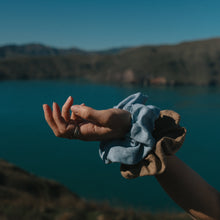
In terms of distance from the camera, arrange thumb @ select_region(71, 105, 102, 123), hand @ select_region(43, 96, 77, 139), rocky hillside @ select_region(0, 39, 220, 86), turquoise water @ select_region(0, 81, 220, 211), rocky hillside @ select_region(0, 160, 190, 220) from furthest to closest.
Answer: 1. rocky hillside @ select_region(0, 39, 220, 86)
2. turquoise water @ select_region(0, 81, 220, 211)
3. rocky hillside @ select_region(0, 160, 190, 220)
4. hand @ select_region(43, 96, 77, 139)
5. thumb @ select_region(71, 105, 102, 123)

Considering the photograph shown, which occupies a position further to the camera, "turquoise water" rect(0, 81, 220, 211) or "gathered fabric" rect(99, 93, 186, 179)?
"turquoise water" rect(0, 81, 220, 211)

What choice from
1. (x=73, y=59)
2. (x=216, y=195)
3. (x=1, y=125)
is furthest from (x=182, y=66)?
(x=216, y=195)

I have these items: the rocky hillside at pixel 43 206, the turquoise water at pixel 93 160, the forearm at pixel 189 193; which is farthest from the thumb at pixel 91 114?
the turquoise water at pixel 93 160

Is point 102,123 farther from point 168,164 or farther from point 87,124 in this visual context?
point 168,164

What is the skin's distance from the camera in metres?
1.01

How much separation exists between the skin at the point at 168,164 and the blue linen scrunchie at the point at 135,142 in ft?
0.12

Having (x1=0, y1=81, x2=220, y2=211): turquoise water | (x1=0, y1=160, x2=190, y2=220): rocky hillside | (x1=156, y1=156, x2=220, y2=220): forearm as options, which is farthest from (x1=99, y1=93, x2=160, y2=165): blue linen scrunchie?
(x1=0, y1=81, x2=220, y2=211): turquoise water

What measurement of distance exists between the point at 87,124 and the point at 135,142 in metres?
0.23

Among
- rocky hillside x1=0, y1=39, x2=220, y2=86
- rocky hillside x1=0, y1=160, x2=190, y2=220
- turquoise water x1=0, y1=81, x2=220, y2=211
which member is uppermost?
rocky hillside x1=0, y1=39, x2=220, y2=86

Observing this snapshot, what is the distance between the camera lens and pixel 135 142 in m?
1.05

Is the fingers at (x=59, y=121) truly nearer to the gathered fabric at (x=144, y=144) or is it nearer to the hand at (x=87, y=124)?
the hand at (x=87, y=124)

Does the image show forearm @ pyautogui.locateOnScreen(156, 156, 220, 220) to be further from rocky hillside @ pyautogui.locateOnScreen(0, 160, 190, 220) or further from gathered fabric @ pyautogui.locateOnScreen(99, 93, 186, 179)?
rocky hillside @ pyautogui.locateOnScreen(0, 160, 190, 220)

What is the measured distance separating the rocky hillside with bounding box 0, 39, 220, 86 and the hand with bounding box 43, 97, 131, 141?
177ft

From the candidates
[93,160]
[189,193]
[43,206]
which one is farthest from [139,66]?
[189,193]
